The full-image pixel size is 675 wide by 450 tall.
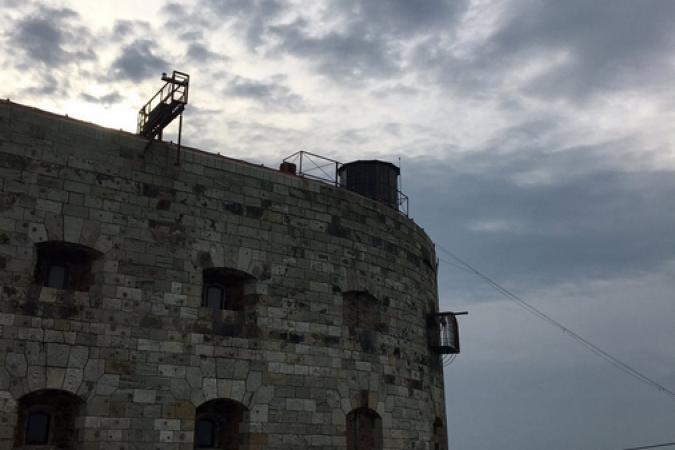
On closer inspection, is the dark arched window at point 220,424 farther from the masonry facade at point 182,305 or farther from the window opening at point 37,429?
the window opening at point 37,429

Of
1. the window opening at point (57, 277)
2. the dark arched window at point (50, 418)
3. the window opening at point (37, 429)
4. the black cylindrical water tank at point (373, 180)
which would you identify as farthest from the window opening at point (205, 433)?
the black cylindrical water tank at point (373, 180)

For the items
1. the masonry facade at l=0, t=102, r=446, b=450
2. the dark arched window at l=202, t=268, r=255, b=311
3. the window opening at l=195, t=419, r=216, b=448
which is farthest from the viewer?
the dark arched window at l=202, t=268, r=255, b=311

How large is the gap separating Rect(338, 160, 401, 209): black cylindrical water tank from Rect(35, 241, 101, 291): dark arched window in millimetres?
8624

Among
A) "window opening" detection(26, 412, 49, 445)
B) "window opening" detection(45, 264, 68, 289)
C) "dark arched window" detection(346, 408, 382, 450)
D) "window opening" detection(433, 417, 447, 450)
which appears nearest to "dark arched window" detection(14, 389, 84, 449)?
"window opening" detection(26, 412, 49, 445)

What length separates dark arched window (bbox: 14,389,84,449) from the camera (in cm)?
1154

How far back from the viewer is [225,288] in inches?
567

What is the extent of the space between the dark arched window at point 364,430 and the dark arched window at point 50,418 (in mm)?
5886

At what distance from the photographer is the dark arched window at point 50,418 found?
11.5 m

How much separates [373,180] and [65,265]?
931cm

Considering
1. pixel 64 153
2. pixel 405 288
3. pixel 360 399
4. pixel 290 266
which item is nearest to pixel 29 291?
pixel 64 153

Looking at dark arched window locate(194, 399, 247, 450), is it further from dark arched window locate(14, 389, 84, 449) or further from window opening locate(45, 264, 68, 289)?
window opening locate(45, 264, 68, 289)

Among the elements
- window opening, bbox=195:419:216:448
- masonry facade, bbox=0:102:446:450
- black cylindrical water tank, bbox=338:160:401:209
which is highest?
black cylindrical water tank, bbox=338:160:401:209

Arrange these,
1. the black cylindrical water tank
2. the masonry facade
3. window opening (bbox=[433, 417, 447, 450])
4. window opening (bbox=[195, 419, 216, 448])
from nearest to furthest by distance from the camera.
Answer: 1. the masonry facade
2. window opening (bbox=[195, 419, 216, 448])
3. window opening (bbox=[433, 417, 447, 450])
4. the black cylindrical water tank

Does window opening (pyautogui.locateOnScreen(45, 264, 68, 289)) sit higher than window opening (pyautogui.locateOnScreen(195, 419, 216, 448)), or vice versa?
window opening (pyautogui.locateOnScreen(45, 264, 68, 289))
